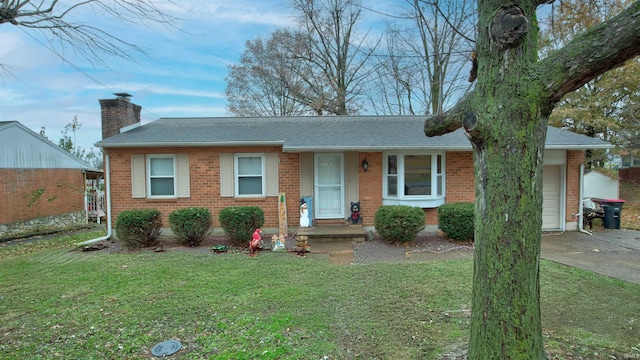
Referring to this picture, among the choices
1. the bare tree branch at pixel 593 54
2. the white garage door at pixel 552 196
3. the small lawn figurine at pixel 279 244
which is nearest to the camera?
the bare tree branch at pixel 593 54

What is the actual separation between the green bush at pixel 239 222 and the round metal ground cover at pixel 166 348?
508 cm

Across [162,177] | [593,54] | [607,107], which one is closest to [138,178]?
[162,177]

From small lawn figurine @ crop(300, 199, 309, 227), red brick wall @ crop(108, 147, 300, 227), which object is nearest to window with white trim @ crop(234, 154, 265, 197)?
red brick wall @ crop(108, 147, 300, 227)

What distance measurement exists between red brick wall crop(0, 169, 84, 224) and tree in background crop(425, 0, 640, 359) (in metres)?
16.6

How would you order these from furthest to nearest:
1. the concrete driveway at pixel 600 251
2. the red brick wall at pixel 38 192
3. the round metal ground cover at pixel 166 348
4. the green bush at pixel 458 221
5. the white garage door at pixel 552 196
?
the red brick wall at pixel 38 192
the white garage door at pixel 552 196
the green bush at pixel 458 221
the concrete driveway at pixel 600 251
the round metal ground cover at pixel 166 348

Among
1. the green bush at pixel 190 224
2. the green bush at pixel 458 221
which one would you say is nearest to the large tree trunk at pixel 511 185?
the green bush at pixel 458 221

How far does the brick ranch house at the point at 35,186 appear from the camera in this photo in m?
13.1

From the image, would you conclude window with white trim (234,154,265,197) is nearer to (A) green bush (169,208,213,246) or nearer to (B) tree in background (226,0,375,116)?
(A) green bush (169,208,213,246)

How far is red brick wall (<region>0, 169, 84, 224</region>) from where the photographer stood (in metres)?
13.1

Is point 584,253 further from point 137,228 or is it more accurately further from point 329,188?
point 137,228

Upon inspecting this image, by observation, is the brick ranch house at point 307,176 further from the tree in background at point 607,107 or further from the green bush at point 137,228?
the tree in background at point 607,107

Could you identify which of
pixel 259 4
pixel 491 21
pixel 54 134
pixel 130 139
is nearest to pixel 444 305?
pixel 491 21

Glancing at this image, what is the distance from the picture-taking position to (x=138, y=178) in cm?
1035

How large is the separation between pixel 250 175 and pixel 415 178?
5040mm
